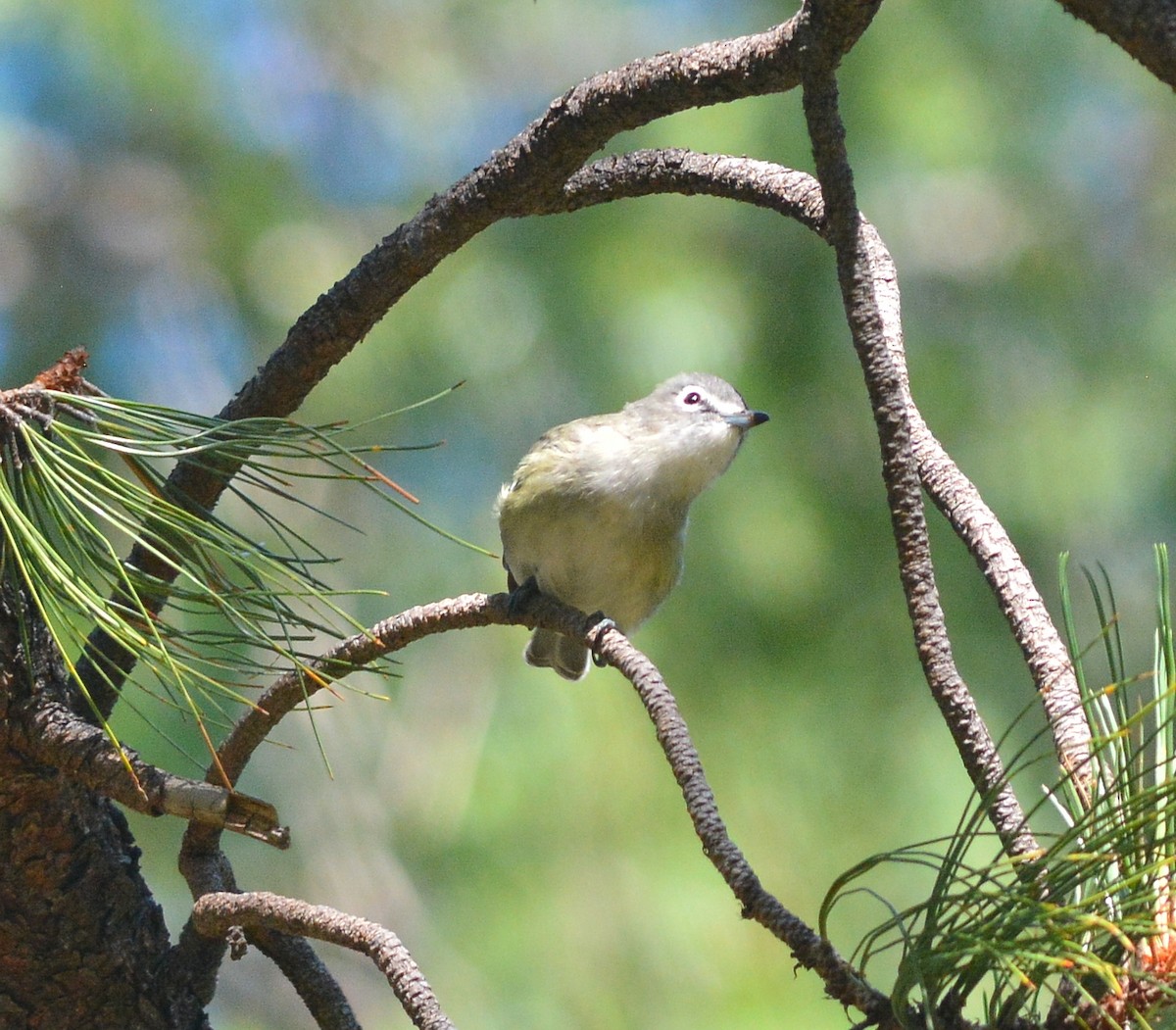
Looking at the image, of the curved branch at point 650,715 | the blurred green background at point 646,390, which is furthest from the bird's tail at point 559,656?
the curved branch at point 650,715

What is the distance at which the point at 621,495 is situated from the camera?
258 cm

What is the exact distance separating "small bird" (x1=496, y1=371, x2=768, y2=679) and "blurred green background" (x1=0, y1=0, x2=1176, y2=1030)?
26 cm

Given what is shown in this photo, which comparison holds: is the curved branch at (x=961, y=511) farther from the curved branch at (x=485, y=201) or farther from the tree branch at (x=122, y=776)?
the tree branch at (x=122, y=776)

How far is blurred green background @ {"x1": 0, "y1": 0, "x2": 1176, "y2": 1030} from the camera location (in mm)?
2734

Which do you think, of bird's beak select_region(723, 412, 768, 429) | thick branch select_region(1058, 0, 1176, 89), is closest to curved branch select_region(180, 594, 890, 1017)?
thick branch select_region(1058, 0, 1176, 89)

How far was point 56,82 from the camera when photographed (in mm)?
4039

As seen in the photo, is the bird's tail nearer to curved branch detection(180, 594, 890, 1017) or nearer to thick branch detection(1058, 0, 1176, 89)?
curved branch detection(180, 594, 890, 1017)

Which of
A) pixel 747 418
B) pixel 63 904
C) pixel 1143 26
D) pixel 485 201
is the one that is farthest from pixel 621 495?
pixel 1143 26

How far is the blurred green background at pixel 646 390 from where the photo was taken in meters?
2.73

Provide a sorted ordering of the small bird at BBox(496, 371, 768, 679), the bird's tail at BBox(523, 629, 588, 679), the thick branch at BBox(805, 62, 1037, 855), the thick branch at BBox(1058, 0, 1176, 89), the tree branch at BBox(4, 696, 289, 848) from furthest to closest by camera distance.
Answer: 1. the bird's tail at BBox(523, 629, 588, 679)
2. the small bird at BBox(496, 371, 768, 679)
3. the tree branch at BBox(4, 696, 289, 848)
4. the thick branch at BBox(805, 62, 1037, 855)
5. the thick branch at BBox(1058, 0, 1176, 89)

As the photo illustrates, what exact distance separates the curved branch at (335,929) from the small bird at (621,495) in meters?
1.21

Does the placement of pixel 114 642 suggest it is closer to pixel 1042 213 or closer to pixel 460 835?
pixel 460 835

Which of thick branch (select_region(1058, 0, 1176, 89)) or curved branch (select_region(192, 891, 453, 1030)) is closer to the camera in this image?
thick branch (select_region(1058, 0, 1176, 89))

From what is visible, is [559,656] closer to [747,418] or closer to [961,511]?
[747,418]
